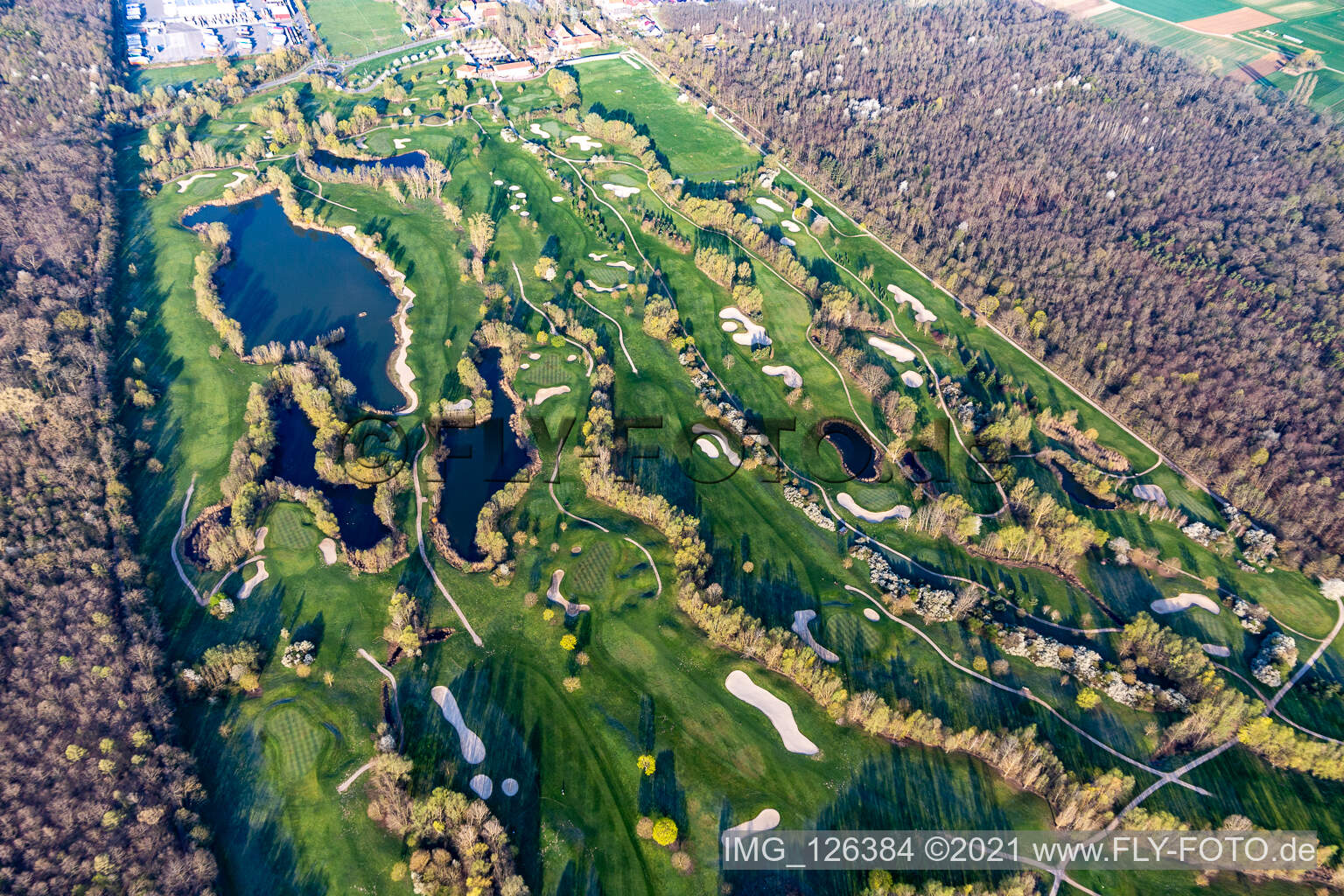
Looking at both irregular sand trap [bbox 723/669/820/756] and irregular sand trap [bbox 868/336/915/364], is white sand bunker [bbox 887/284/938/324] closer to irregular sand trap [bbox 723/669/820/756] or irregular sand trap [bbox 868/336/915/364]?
irregular sand trap [bbox 868/336/915/364]

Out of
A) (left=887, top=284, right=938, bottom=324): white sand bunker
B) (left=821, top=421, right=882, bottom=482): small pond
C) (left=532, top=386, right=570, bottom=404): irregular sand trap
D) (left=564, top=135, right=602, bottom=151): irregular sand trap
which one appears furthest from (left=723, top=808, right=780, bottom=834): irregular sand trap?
(left=564, top=135, right=602, bottom=151): irregular sand trap

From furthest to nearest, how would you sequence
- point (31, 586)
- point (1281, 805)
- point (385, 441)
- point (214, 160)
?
point (214, 160)
point (385, 441)
point (31, 586)
point (1281, 805)

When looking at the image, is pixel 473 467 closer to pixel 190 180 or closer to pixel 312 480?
pixel 312 480

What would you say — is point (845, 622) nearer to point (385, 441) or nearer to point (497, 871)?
point (497, 871)

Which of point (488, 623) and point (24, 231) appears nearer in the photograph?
point (488, 623)

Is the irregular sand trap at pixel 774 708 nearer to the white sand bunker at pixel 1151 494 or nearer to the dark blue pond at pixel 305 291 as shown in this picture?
the white sand bunker at pixel 1151 494

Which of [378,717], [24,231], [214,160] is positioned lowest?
[378,717]

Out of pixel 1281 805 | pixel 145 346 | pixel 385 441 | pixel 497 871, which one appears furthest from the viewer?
pixel 145 346

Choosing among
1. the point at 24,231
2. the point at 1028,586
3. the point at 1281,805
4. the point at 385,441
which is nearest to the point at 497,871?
the point at 385,441

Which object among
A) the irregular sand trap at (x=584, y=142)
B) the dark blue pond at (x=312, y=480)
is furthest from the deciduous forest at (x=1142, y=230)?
the dark blue pond at (x=312, y=480)
